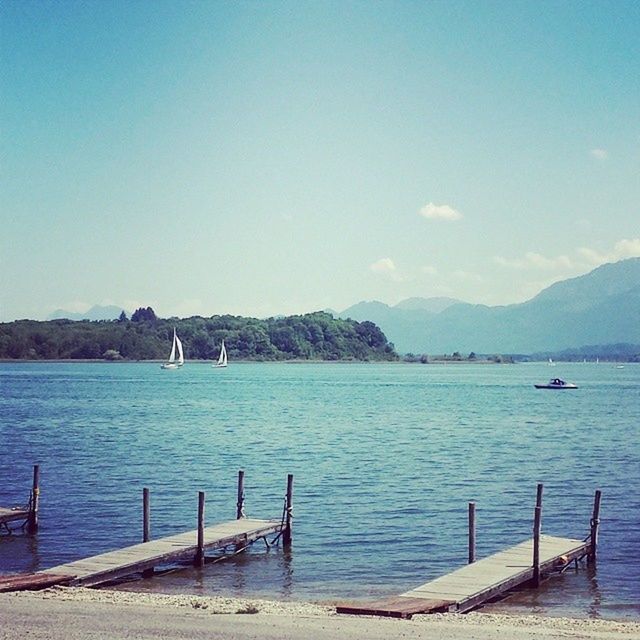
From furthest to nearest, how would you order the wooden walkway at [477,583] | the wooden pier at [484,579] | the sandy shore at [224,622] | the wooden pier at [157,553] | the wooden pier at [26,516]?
1. the wooden pier at [26,516]
2. the wooden pier at [157,553]
3. the wooden pier at [484,579]
4. the wooden walkway at [477,583]
5. the sandy shore at [224,622]

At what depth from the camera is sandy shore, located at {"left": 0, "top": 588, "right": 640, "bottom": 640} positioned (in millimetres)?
19438

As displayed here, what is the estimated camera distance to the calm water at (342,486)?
31109 millimetres

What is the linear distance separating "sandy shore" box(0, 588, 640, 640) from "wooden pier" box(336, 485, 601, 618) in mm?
532

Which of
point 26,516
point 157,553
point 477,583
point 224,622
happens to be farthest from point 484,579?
point 26,516

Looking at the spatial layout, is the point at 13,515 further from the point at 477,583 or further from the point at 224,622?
the point at 477,583

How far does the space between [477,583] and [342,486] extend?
84.1 ft

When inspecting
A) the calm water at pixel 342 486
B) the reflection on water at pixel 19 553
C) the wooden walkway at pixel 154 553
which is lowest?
the reflection on water at pixel 19 553

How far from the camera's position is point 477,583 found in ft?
85.3

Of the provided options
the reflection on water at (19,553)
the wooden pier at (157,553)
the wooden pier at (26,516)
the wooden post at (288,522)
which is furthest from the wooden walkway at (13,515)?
the wooden post at (288,522)

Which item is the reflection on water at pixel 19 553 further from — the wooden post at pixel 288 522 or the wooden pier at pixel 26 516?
the wooden post at pixel 288 522

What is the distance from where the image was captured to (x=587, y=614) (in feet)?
86.4

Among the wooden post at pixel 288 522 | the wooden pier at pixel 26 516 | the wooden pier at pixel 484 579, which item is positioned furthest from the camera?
the wooden pier at pixel 26 516

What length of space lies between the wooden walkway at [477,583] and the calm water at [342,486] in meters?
0.72

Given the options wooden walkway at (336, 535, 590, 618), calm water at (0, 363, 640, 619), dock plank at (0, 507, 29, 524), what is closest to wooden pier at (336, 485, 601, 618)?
wooden walkway at (336, 535, 590, 618)
